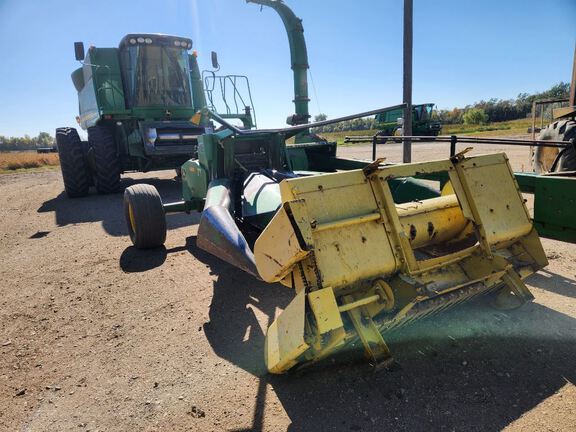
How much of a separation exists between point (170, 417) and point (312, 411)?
28.9 inches

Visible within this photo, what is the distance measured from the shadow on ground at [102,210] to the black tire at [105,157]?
33cm

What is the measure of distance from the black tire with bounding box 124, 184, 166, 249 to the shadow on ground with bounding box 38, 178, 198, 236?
1316mm

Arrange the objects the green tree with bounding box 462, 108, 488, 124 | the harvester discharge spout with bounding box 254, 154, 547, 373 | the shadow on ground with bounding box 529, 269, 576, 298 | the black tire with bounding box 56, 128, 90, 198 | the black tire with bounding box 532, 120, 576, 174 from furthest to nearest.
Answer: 1. the green tree with bounding box 462, 108, 488, 124
2. the black tire with bounding box 56, 128, 90, 198
3. the black tire with bounding box 532, 120, 576, 174
4. the shadow on ground with bounding box 529, 269, 576, 298
5. the harvester discharge spout with bounding box 254, 154, 547, 373

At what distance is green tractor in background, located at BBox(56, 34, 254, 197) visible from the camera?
796cm

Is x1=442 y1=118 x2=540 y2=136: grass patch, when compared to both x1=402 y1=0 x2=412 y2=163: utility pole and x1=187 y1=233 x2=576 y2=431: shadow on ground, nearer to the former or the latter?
x1=402 y1=0 x2=412 y2=163: utility pole

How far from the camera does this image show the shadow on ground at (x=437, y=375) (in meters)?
1.94

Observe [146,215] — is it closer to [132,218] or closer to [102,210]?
[132,218]

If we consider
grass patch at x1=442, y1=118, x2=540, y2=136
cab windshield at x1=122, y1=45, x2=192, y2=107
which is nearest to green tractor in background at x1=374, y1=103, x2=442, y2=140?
grass patch at x1=442, y1=118, x2=540, y2=136

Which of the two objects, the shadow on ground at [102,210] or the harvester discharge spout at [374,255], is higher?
the harvester discharge spout at [374,255]

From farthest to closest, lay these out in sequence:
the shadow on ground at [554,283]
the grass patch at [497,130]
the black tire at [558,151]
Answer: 1. the grass patch at [497,130]
2. the black tire at [558,151]
3. the shadow on ground at [554,283]

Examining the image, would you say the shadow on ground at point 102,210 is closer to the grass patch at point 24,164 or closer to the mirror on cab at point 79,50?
the mirror on cab at point 79,50

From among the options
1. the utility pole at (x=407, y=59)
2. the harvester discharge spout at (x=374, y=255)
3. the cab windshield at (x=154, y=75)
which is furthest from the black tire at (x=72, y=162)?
the harvester discharge spout at (x=374, y=255)

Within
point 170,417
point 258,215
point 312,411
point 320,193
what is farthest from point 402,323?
point 258,215

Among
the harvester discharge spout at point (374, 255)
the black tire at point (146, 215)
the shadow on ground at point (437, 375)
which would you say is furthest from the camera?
the black tire at point (146, 215)
